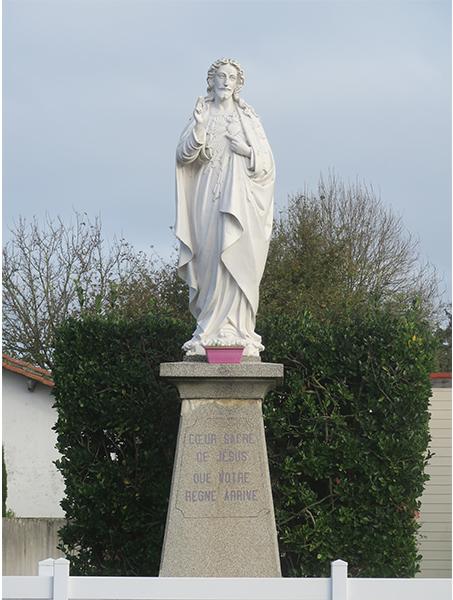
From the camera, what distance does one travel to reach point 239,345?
1080cm

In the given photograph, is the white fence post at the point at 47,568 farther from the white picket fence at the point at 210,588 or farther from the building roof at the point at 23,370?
the building roof at the point at 23,370

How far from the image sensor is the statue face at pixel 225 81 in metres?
11.3

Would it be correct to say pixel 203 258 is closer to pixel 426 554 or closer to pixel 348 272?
pixel 426 554

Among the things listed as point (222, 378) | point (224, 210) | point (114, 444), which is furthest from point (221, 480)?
point (114, 444)

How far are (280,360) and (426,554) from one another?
5.44 metres

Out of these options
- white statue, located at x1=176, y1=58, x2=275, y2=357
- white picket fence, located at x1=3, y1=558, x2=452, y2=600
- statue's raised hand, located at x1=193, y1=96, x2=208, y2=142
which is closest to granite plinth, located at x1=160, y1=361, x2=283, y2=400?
white statue, located at x1=176, y1=58, x2=275, y2=357

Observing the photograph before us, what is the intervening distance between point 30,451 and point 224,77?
14.8 metres

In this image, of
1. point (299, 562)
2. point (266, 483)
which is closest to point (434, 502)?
point (299, 562)

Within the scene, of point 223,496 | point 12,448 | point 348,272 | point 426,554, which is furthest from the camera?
point 348,272

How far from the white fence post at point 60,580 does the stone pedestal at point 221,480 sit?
205 centimetres

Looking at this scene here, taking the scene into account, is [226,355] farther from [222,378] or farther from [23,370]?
[23,370]

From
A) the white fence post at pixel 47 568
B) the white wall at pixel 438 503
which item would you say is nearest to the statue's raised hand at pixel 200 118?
the white fence post at pixel 47 568

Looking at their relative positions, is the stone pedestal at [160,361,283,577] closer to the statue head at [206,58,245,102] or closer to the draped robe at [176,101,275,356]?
the draped robe at [176,101,275,356]

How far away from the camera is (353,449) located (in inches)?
523
